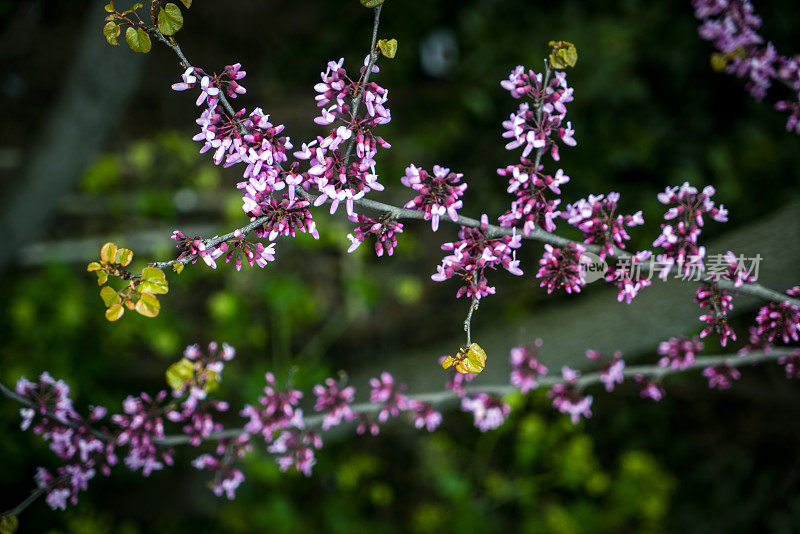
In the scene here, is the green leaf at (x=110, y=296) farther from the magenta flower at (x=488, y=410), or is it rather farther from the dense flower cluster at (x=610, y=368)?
the dense flower cluster at (x=610, y=368)

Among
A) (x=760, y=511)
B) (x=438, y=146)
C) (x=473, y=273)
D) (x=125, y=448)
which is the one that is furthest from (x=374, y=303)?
(x=760, y=511)

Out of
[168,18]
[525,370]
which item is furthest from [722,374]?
[168,18]

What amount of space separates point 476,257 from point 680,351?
3.40 feet

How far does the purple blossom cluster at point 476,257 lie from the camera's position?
1.28 meters

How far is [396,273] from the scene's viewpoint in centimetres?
393

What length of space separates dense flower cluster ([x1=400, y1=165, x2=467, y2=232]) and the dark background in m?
1.84

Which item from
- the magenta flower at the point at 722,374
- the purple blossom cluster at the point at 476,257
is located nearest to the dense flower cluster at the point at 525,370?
the magenta flower at the point at 722,374

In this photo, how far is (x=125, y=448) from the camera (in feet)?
10.8

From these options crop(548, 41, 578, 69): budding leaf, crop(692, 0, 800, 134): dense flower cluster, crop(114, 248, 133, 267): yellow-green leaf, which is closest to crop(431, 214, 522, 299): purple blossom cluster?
crop(548, 41, 578, 69): budding leaf

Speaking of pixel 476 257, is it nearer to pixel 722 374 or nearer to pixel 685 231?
pixel 685 231

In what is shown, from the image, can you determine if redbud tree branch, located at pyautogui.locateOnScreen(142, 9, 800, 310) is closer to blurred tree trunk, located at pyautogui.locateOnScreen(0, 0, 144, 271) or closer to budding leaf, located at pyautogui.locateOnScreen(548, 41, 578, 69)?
budding leaf, located at pyautogui.locateOnScreen(548, 41, 578, 69)

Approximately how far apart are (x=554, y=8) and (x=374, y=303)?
2.60m

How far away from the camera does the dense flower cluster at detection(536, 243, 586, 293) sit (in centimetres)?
136

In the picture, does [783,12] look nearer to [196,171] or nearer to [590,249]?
[590,249]
